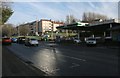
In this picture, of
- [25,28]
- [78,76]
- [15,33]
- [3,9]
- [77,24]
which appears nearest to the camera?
[78,76]

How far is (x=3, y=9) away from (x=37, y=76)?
91.1ft

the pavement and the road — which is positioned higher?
the pavement

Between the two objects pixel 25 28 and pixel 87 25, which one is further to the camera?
pixel 25 28

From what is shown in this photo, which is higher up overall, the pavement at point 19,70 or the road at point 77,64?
the pavement at point 19,70

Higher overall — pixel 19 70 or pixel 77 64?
pixel 19 70

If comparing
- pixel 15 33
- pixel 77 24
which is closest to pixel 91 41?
pixel 77 24

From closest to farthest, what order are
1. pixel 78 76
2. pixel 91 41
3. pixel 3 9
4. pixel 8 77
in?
pixel 8 77
pixel 78 76
pixel 3 9
pixel 91 41

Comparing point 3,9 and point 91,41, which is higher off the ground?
point 3,9

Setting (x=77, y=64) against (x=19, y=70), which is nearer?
(x=19, y=70)

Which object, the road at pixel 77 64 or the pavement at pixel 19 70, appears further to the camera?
the road at pixel 77 64

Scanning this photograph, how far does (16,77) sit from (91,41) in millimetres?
41686

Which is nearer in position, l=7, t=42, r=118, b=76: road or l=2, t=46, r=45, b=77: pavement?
l=2, t=46, r=45, b=77: pavement

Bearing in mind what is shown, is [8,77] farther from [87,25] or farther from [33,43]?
[87,25]

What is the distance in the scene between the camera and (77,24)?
69.6 m
